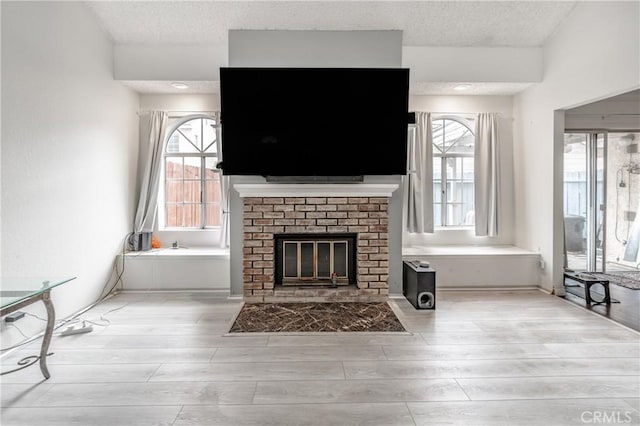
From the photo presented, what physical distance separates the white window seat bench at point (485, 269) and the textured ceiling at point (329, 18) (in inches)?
99.4

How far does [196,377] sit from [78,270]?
208 cm

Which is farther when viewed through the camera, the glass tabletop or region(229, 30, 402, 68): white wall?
region(229, 30, 402, 68): white wall

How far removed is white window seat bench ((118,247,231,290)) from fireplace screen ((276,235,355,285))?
720 mm

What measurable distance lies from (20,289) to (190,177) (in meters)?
3.18

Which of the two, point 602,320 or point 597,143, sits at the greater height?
point 597,143

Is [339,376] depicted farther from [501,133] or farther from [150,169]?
[501,133]

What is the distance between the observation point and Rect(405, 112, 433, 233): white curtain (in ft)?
16.5

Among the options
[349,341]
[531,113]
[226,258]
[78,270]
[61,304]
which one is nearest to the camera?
[349,341]

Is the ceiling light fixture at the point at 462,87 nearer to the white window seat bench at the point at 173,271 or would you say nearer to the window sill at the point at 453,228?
the window sill at the point at 453,228

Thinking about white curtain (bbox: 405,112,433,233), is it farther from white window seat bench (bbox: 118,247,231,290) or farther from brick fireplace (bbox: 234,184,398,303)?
white window seat bench (bbox: 118,247,231,290)

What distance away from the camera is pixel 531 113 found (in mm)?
4762

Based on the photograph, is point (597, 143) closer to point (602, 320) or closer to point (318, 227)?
point (602, 320)

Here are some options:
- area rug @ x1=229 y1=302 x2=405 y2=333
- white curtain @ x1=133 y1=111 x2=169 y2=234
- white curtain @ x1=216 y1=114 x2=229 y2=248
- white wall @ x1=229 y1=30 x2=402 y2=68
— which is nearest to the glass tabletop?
area rug @ x1=229 y1=302 x2=405 y2=333

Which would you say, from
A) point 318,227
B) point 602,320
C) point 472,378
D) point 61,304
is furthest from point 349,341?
point 61,304
